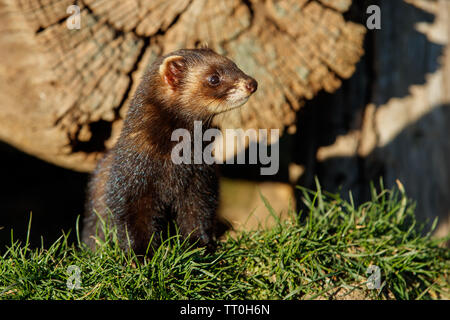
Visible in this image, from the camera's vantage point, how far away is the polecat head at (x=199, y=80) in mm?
3318

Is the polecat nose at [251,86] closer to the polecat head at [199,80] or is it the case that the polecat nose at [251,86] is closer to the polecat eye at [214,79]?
the polecat head at [199,80]

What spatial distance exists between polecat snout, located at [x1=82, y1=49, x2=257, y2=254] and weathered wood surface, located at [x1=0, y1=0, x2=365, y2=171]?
1.82 ft

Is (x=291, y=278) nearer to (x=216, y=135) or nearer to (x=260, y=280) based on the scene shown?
(x=260, y=280)

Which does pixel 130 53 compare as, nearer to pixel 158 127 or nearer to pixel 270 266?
pixel 158 127

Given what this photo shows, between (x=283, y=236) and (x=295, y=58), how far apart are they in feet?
4.57

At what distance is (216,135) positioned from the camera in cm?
356

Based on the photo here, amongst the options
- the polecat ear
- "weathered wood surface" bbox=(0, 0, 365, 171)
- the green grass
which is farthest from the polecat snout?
"weathered wood surface" bbox=(0, 0, 365, 171)

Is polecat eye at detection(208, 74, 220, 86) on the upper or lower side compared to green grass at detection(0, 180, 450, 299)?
upper

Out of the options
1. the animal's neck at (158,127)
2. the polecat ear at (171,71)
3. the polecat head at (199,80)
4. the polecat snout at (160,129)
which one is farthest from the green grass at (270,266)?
the polecat ear at (171,71)

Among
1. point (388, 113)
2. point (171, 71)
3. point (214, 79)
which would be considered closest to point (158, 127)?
point (171, 71)

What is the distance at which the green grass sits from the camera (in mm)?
3020

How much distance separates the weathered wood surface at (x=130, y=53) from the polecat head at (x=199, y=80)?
1.94 feet

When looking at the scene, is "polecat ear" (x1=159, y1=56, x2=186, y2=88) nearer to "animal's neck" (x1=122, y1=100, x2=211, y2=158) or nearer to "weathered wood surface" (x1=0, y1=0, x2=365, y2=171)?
"animal's neck" (x1=122, y1=100, x2=211, y2=158)
